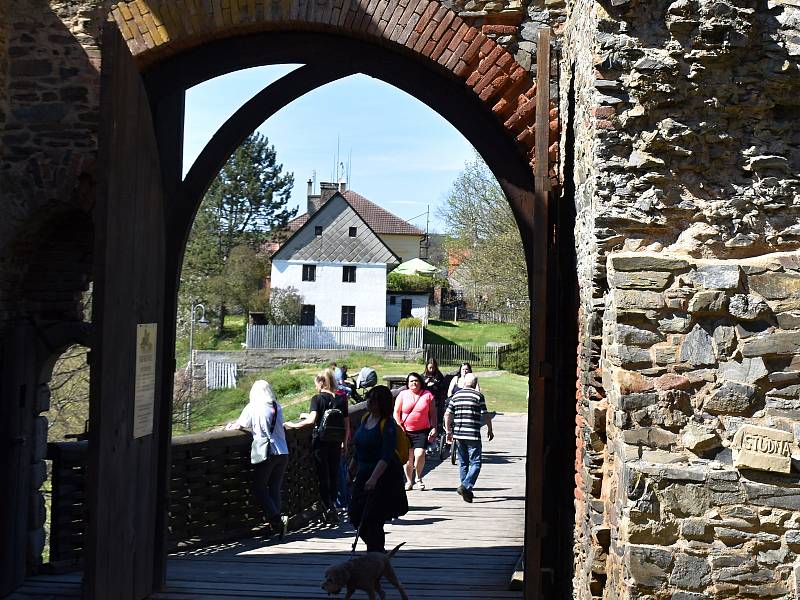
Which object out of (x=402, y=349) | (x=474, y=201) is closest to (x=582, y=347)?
(x=474, y=201)

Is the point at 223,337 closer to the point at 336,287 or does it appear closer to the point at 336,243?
the point at 336,287

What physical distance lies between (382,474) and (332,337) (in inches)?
1355

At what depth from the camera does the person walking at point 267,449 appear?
29.7 ft

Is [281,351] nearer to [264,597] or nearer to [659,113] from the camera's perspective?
[264,597]

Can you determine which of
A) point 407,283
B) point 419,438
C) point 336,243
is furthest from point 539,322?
point 407,283

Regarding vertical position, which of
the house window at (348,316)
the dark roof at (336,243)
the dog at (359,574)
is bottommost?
the dog at (359,574)

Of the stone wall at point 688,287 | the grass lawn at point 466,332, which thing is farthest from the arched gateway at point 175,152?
the grass lawn at point 466,332

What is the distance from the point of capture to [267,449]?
→ 9.07 metres

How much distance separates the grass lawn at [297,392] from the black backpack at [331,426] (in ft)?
47.5

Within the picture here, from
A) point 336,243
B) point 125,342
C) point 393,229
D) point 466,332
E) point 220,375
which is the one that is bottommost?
point 220,375

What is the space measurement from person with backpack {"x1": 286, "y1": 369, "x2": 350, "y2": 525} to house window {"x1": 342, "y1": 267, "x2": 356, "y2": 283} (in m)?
37.1

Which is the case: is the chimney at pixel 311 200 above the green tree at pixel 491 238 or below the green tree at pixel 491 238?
above

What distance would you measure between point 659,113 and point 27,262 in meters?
4.70

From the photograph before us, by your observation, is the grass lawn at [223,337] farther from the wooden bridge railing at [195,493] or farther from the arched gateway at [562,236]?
the arched gateway at [562,236]
